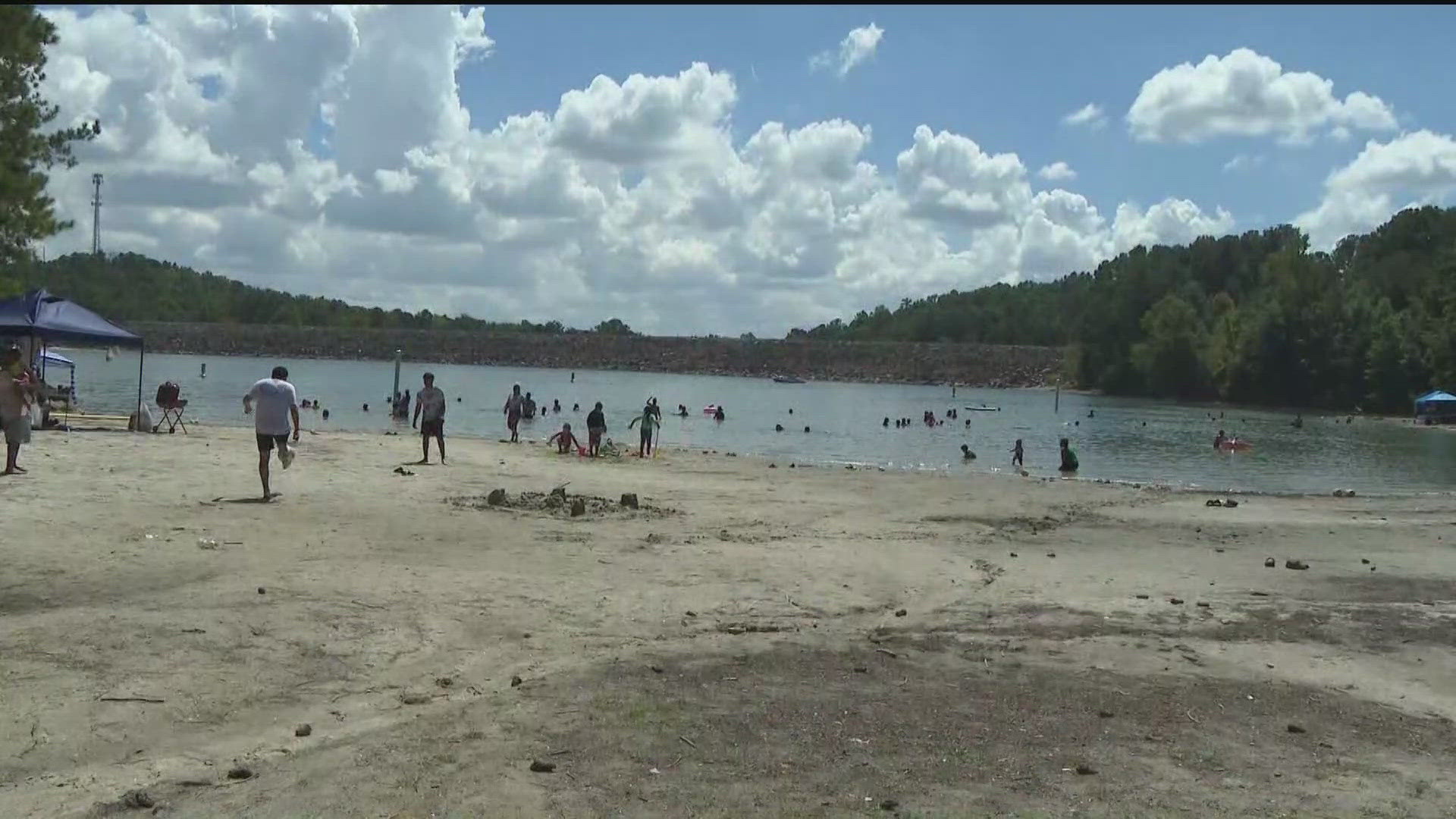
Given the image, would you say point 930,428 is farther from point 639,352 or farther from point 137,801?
point 639,352

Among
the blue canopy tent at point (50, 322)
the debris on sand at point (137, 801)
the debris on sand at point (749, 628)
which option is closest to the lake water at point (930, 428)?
the blue canopy tent at point (50, 322)

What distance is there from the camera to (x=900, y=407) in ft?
291

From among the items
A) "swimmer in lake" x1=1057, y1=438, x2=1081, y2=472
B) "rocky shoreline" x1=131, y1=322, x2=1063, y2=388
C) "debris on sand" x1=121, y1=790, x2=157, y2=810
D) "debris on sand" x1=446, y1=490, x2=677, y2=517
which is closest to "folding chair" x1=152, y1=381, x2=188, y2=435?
"debris on sand" x1=446, y1=490, x2=677, y2=517

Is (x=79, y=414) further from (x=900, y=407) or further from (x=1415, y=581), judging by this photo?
(x=900, y=407)

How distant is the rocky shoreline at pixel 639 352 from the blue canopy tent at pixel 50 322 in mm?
141486

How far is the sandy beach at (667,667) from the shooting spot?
19.1 feet

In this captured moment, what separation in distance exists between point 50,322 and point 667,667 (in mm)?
19091

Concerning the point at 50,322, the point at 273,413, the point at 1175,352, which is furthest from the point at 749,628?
the point at 1175,352

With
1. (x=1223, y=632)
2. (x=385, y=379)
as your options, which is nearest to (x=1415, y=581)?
(x=1223, y=632)

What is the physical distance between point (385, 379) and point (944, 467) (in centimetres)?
7996

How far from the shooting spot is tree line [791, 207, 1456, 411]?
317ft

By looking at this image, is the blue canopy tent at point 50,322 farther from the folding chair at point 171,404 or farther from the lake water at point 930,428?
the lake water at point 930,428

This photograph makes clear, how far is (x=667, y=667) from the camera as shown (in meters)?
8.02

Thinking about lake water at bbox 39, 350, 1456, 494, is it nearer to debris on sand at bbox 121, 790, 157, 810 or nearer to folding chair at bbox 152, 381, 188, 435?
folding chair at bbox 152, 381, 188, 435
